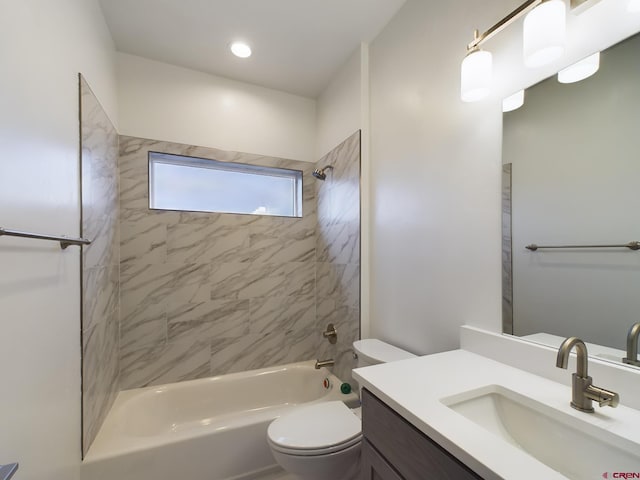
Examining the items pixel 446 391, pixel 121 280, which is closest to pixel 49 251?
pixel 121 280

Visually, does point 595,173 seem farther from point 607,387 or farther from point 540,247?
point 607,387

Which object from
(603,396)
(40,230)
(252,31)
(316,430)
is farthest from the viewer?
(252,31)

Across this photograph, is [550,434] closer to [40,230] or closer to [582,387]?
[582,387]

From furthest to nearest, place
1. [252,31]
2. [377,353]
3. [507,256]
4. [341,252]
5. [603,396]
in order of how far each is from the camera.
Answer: [341,252]
[252,31]
[377,353]
[507,256]
[603,396]

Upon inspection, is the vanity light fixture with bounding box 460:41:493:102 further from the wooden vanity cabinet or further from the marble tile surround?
the wooden vanity cabinet

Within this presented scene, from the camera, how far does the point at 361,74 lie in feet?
6.14

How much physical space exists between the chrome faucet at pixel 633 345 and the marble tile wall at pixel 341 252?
4.16ft

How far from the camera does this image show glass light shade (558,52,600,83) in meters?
0.80

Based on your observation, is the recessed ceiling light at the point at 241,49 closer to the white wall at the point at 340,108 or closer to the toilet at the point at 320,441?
the white wall at the point at 340,108

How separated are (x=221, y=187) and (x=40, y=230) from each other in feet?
4.75

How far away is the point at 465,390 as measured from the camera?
2.61 ft

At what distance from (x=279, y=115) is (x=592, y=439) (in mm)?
2595

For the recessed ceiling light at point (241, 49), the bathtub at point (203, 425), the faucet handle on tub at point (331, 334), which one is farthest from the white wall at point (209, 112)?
the bathtub at point (203, 425)

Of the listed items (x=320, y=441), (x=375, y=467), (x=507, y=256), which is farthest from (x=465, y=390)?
(x=320, y=441)
